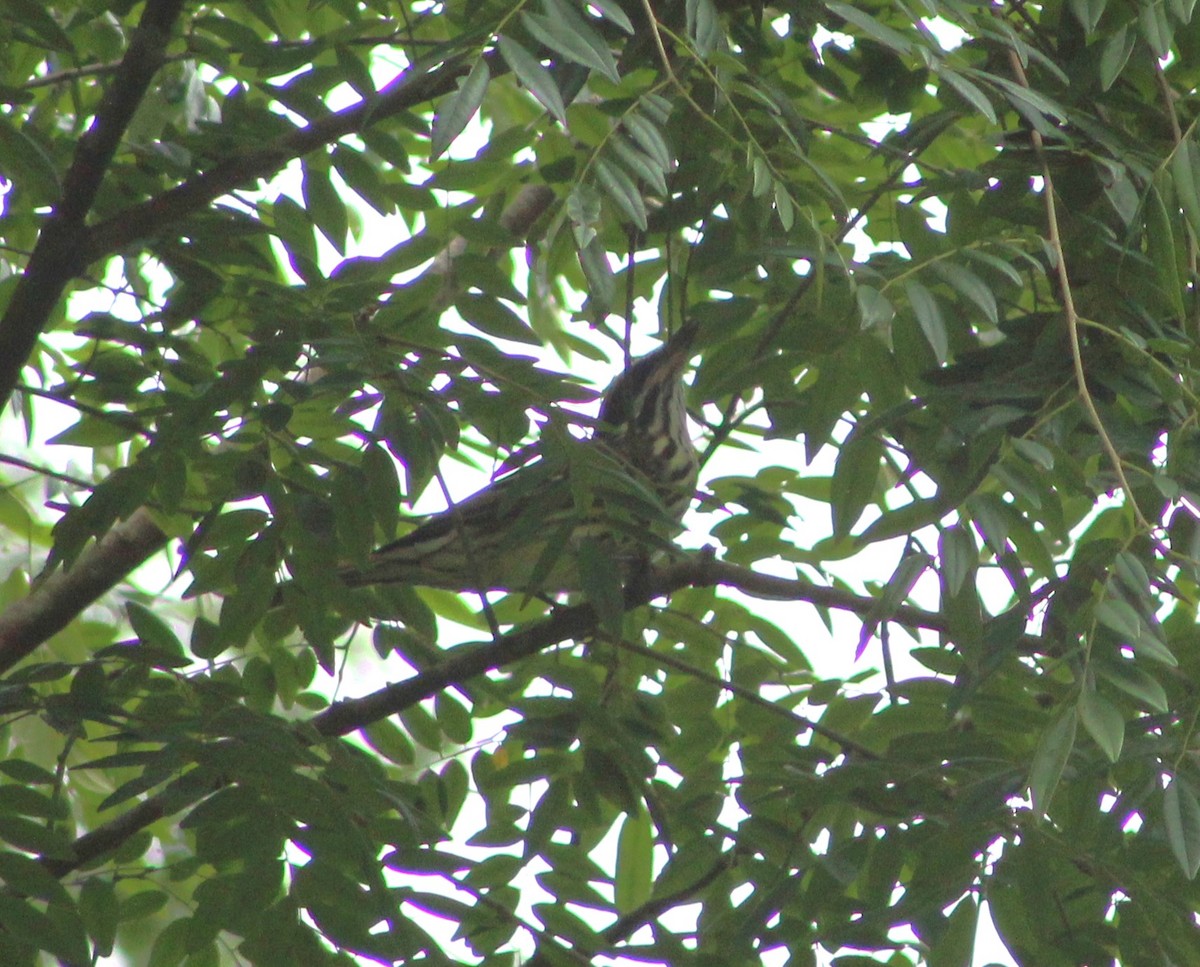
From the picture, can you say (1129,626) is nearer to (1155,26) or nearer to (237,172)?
(1155,26)

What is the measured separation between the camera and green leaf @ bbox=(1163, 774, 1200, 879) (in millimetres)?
1468

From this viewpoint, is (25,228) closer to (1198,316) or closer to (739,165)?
(739,165)

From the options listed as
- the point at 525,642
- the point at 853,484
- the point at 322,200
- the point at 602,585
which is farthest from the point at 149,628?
the point at 853,484

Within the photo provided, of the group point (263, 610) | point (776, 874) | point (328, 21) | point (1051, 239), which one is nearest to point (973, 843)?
point (776, 874)

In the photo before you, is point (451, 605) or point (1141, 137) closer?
point (1141, 137)

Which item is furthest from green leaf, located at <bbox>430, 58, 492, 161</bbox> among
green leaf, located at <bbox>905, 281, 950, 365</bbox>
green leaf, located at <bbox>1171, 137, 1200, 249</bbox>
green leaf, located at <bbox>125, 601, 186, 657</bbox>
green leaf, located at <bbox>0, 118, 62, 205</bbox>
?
green leaf, located at <bbox>125, 601, 186, 657</bbox>

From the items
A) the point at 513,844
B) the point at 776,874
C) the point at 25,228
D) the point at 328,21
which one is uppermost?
the point at 328,21

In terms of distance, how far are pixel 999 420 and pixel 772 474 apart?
1.11 metres

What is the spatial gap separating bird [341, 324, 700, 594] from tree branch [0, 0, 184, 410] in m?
0.61

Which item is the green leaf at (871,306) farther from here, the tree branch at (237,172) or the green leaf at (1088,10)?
the tree branch at (237,172)

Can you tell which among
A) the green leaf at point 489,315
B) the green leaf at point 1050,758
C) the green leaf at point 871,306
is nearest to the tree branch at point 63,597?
the green leaf at point 489,315

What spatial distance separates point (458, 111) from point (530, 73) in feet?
0.30

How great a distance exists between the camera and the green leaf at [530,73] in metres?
1.55

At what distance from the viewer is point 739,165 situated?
6.89 feet
